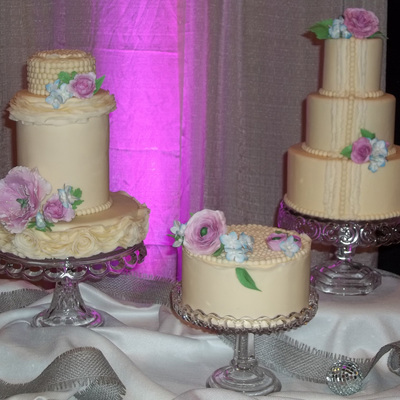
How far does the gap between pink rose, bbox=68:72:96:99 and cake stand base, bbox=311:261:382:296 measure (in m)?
0.69

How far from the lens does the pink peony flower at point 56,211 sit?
1.71 m

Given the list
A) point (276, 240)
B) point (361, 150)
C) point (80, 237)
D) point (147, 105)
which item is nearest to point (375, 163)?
point (361, 150)

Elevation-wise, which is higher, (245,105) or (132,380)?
(245,105)

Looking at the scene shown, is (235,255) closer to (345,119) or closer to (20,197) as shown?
(20,197)

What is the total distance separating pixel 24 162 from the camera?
1.80m

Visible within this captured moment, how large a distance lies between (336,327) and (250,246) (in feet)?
1.36

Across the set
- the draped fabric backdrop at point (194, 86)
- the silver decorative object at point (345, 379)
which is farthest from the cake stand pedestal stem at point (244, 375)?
the draped fabric backdrop at point (194, 86)

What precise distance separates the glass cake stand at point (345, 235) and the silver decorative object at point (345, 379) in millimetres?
350

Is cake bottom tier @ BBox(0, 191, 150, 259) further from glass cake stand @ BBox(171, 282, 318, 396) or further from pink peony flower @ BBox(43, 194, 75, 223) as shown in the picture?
glass cake stand @ BBox(171, 282, 318, 396)

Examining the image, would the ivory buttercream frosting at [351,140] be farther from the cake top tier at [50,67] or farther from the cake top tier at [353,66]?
the cake top tier at [50,67]

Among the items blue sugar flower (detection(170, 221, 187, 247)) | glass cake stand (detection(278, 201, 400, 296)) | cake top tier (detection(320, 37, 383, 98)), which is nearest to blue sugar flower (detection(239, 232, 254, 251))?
blue sugar flower (detection(170, 221, 187, 247))

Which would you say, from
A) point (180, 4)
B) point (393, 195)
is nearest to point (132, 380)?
point (393, 195)

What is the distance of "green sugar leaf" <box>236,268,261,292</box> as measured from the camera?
1.56 meters

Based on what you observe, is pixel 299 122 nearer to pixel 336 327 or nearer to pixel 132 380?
pixel 336 327
